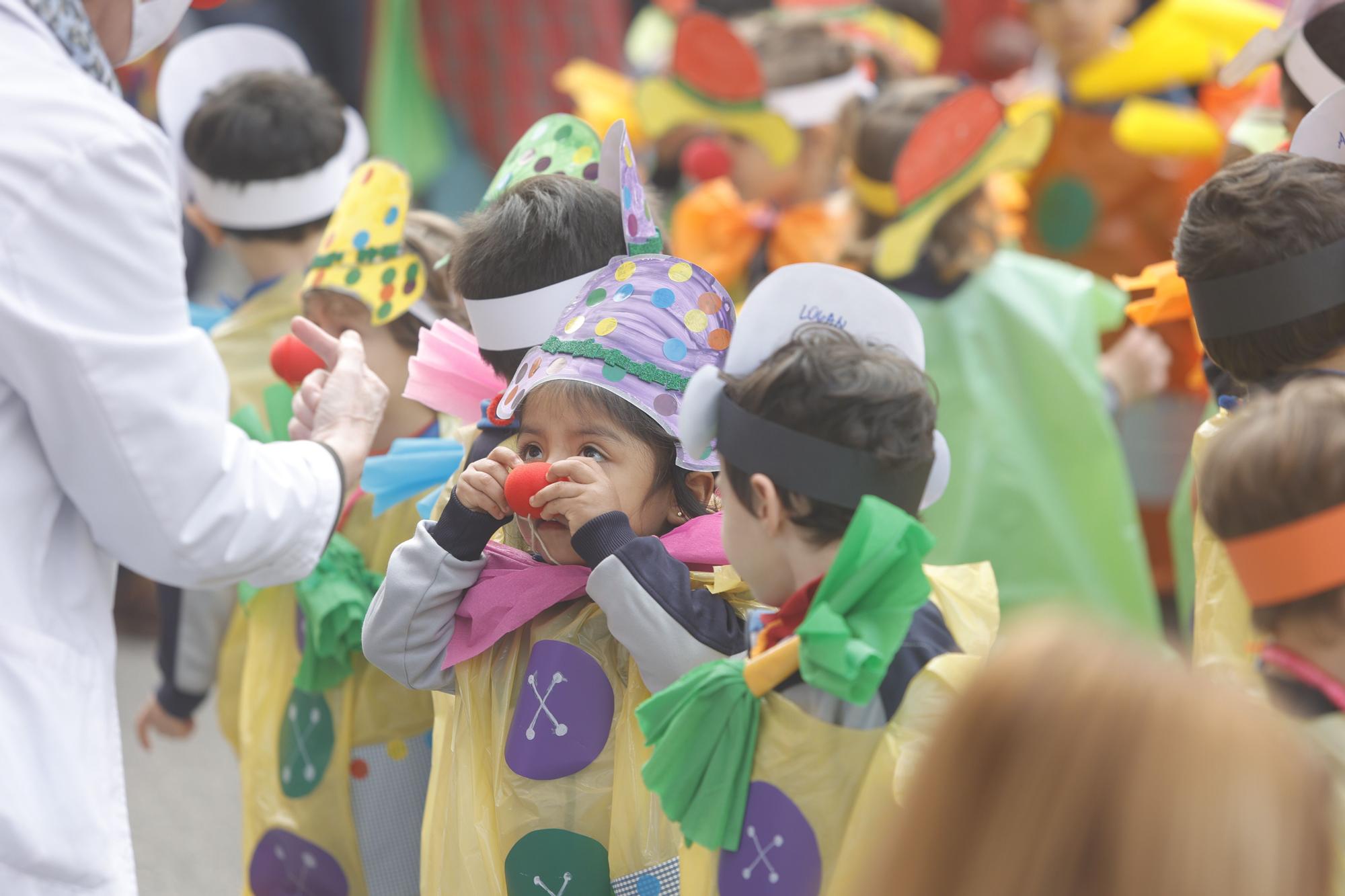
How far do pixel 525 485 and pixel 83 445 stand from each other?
17.6 inches

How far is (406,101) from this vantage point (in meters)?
5.67

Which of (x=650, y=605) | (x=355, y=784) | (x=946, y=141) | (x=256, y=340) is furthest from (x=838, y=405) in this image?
(x=946, y=141)

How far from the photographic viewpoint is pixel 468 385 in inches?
76.1

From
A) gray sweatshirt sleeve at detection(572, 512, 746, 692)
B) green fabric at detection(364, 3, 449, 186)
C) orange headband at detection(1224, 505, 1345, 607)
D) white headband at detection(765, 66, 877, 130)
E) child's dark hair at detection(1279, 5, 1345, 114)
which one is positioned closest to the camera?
orange headband at detection(1224, 505, 1345, 607)

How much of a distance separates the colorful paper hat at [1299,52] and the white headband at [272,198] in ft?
5.28

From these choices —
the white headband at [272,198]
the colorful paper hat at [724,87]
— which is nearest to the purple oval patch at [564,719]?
the white headband at [272,198]

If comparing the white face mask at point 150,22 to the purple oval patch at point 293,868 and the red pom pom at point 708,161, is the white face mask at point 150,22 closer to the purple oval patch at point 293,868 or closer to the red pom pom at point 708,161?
the purple oval patch at point 293,868

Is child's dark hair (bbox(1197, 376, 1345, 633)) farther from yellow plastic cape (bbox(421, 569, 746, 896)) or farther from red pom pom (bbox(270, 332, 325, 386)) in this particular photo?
red pom pom (bbox(270, 332, 325, 386))

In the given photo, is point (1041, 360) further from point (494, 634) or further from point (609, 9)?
point (609, 9)

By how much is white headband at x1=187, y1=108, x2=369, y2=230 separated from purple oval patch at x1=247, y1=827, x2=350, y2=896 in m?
1.15

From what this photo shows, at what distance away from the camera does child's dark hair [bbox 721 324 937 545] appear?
1.31 metres

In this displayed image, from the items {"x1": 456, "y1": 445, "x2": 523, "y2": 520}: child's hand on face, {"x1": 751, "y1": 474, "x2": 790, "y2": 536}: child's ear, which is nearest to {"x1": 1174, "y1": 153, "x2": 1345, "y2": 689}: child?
{"x1": 751, "y1": 474, "x2": 790, "y2": 536}: child's ear

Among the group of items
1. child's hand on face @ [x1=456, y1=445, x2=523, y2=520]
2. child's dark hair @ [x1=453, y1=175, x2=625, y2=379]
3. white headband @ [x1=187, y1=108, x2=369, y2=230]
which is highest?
child's dark hair @ [x1=453, y1=175, x2=625, y2=379]

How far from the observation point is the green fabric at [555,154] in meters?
1.94
